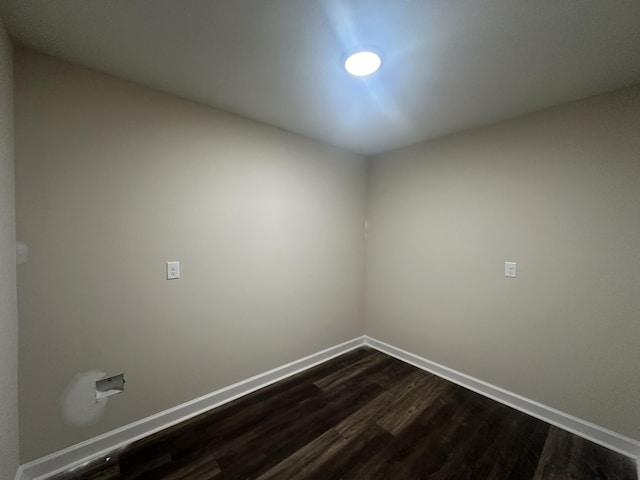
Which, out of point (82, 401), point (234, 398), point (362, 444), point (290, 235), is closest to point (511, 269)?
point (362, 444)

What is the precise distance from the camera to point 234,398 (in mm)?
2092

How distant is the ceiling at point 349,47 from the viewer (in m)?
1.08

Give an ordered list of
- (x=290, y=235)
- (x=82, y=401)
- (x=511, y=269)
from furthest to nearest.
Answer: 1. (x=290, y=235)
2. (x=511, y=269)
3. (x=82, y=401)

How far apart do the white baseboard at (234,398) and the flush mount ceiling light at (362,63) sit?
250 cm

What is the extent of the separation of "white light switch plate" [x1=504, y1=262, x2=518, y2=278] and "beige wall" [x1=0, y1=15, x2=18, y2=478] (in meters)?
3.14

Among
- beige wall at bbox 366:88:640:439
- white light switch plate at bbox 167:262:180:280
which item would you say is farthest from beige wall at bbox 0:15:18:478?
beige wall at bbox 366:88:640:439

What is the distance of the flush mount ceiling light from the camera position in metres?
1.35

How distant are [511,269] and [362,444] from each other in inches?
69.2

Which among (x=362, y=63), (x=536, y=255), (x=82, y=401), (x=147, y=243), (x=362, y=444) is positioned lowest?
(x=362, y=444)

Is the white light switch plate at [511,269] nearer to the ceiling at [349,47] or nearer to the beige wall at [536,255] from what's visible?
the beige wall at [536,255]

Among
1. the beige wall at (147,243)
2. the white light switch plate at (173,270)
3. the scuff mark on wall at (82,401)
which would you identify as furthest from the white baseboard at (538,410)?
the scuff mark on wall at (82,401)

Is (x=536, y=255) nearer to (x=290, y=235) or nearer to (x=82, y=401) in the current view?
(x=290, y=235)

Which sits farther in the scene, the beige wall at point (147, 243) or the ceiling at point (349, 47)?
the beige wall at point (147, 243)

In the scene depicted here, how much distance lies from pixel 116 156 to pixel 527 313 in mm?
3163
